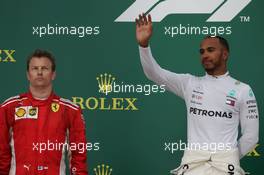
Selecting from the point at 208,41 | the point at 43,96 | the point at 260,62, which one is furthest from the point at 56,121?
the point at 260,62

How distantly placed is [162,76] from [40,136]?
0.73 m

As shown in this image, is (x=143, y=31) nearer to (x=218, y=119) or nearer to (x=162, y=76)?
(x=162, y=76)

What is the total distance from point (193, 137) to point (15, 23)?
154 centimetres

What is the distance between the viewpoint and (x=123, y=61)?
127 inches

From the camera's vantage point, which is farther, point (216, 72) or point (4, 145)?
point (216, 72)

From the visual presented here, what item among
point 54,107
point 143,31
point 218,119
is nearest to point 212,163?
point 218,119

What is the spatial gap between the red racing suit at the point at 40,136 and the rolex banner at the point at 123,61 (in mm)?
705

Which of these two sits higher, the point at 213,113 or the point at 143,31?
the point at 143,31

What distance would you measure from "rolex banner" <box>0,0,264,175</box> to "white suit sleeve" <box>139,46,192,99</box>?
55 centimetres

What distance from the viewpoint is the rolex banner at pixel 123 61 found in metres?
3.19

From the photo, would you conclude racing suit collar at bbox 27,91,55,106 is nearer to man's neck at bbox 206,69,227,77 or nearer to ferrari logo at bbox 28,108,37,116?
ferrari logo at bbox 28,108,37,116

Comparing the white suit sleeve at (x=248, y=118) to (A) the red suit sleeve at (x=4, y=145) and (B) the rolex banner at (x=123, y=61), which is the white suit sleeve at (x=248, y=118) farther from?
(A) the red suit sleeve at (x=4, y=145)

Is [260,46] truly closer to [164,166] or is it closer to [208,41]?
[208,41]

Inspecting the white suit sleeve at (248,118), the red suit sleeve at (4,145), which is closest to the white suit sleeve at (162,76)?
the white suit sleeve at (248,118)
